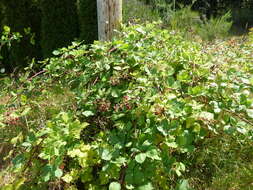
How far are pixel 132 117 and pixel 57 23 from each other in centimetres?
406

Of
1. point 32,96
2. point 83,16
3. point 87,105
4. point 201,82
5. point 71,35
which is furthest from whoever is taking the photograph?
point 71,35

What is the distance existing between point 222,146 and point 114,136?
2.86ft

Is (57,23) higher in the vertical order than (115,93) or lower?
lower

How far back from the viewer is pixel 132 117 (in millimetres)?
1517

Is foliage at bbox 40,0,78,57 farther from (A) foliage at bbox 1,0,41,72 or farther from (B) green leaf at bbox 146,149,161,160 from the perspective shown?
(B) green leaf at bbox 146,149,161,160

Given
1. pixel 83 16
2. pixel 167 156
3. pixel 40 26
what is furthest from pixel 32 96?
pixel 40 26

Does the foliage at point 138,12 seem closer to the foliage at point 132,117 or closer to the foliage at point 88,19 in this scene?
the foliage at point 88,19

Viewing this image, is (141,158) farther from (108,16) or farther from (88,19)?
(88,19)

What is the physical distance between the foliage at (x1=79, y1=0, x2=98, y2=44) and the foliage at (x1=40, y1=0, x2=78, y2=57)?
376 millimetres

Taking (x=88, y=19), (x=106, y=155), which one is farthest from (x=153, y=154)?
(x=88, y=19)

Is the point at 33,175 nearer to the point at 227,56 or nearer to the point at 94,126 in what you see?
the point at 94,126

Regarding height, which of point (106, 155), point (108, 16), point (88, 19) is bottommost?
point (106, 155)

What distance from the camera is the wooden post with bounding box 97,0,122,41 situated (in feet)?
8.10

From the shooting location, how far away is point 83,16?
4.75 metres
